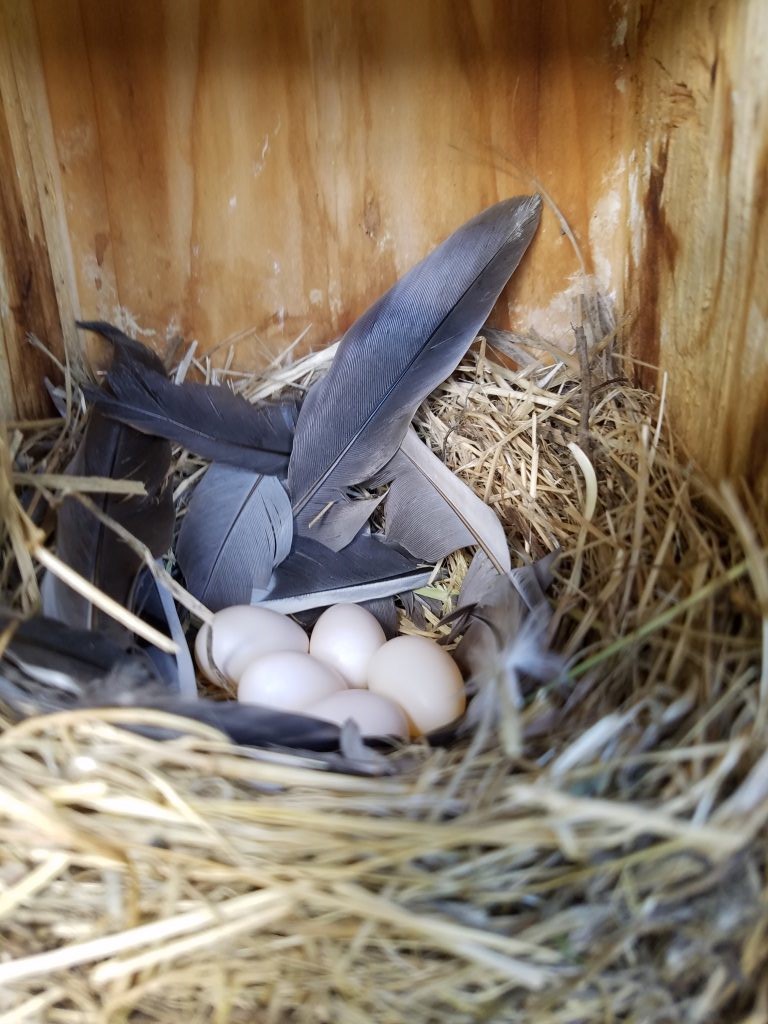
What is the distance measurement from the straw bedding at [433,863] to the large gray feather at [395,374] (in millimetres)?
417

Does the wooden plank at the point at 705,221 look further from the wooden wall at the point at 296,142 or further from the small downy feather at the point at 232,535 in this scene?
the small downy feather at the point at 232,535

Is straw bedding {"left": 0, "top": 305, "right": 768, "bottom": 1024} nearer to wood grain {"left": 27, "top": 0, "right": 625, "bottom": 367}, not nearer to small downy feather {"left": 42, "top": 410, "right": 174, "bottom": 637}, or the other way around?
small downy feather {"left": 42, "top": 410, "right": 174, "bottom": 637}

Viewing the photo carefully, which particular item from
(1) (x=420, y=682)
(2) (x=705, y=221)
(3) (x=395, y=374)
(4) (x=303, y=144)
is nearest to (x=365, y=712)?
(1) (x=420, y=682)

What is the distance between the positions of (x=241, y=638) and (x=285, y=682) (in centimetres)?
10

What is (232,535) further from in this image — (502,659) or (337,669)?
→ (502,659)

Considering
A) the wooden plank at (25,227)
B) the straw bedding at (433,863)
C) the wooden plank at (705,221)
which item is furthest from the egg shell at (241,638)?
the wooden plank at (705,221)

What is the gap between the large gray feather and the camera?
95 centimetres

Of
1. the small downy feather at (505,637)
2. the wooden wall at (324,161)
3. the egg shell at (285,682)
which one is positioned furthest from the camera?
the wooden wall at (324,161)

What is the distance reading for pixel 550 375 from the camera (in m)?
0.99

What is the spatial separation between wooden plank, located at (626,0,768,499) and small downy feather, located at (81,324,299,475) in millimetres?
452

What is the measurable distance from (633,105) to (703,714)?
70 cm

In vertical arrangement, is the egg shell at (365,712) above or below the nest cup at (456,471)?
below

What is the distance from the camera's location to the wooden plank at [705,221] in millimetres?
692

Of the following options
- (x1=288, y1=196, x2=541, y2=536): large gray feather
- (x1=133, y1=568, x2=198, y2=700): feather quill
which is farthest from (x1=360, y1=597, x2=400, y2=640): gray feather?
(x1=133, y1=568, x2=198, y2=700): feather quill
